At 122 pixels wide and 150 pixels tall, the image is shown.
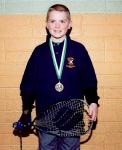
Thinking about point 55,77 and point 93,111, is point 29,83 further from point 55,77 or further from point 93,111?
point 93,111

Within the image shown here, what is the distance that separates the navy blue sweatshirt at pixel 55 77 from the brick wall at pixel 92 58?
0.31 m

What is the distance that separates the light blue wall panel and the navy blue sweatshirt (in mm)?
431

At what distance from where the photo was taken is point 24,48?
11.8 ft

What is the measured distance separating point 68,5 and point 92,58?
0.63 meters

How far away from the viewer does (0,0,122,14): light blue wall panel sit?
11.5 feet

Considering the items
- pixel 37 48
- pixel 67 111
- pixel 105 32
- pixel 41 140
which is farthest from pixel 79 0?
pixel 41 140

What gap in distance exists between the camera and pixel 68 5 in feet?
11.5

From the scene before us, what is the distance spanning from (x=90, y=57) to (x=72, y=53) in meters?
0.42

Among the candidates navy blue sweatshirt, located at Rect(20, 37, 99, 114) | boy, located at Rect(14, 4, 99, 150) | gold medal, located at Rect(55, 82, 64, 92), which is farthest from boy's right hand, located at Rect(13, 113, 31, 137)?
gold medal, located at Rect(55, 82, 64, 92)

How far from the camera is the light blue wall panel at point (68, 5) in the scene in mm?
3508

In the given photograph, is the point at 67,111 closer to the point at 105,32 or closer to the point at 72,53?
the point at 72,53

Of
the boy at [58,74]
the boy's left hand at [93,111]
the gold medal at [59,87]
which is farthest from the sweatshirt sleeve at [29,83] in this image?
the boy's left hand at [93,111]

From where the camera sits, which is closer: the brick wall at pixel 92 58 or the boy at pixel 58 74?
the boy at pixel 58 74

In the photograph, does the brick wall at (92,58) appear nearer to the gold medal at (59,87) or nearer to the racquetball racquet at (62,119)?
the gold medal at (59,87)
